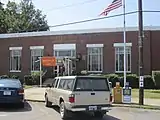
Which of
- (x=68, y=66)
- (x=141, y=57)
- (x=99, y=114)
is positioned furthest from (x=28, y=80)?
(x=99, y=114)

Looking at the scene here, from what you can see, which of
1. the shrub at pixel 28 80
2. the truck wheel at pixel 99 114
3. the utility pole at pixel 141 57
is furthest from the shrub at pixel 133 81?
the truck wheel at pixel 99 114

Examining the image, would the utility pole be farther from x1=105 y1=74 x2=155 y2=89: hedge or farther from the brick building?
the brick building

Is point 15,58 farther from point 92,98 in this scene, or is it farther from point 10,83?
point 92,98

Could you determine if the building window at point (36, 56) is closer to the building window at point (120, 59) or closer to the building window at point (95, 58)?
the building window at point (95, 58)

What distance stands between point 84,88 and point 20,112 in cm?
381

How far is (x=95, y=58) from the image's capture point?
37000 millimetres

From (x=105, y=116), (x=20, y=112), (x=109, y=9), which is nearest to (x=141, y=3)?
(x=109, y=9)

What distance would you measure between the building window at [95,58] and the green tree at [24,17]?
120 ft

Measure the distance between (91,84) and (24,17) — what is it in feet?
206

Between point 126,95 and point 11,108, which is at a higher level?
point 126,95

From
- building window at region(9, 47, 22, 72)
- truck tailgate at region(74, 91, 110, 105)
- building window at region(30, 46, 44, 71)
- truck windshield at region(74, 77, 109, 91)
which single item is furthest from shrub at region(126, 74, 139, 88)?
truck tailgate at region(74, 91, 110, 105)

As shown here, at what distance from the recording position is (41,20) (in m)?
77.1

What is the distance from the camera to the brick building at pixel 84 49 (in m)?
35.0

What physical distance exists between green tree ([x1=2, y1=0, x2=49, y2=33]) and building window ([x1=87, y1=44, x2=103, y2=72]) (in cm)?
3665
